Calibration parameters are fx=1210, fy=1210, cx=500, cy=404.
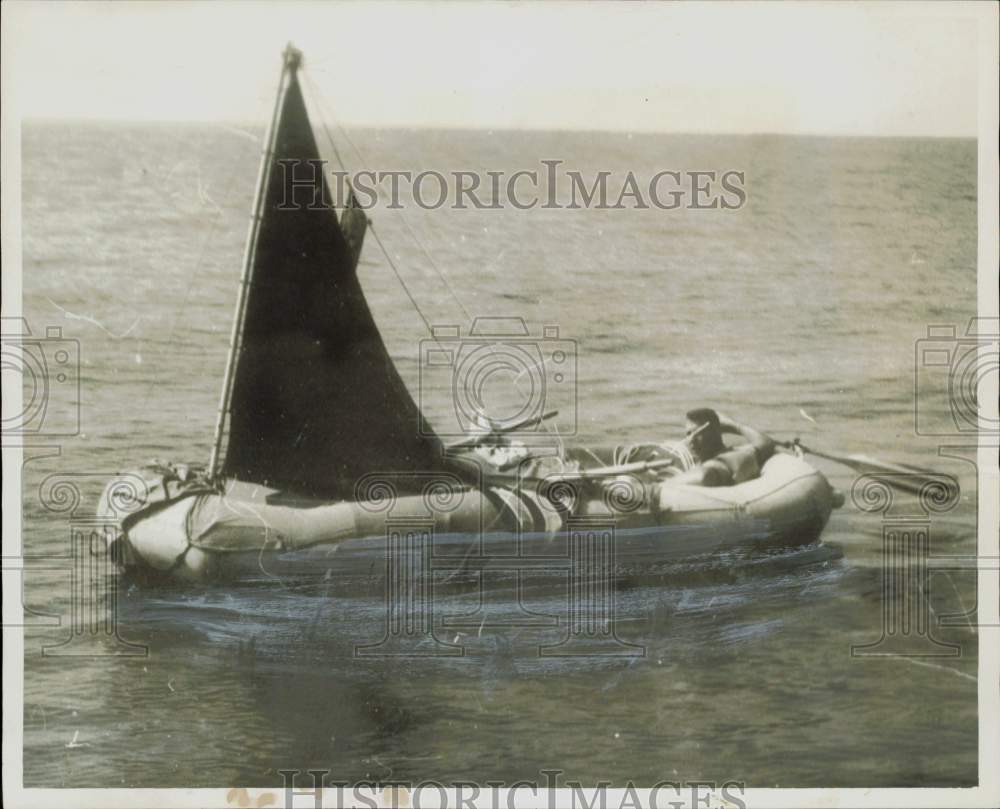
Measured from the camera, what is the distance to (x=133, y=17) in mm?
5254

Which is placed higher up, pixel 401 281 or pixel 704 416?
pixel 401 281

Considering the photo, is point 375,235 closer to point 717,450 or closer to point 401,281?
point 401,281

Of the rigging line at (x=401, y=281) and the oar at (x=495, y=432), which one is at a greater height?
the rigging line at (x=401, y=281)

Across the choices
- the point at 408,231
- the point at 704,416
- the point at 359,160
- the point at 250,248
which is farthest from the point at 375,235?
the point at 704,416

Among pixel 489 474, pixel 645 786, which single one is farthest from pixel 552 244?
pixel 645 786

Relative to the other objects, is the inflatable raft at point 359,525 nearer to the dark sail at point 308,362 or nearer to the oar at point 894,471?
the dark sail at point 308,362

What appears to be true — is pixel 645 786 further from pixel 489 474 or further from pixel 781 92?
pixel 781 92

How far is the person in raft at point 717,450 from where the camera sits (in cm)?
525

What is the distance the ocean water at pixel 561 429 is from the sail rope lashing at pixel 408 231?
0.06ft

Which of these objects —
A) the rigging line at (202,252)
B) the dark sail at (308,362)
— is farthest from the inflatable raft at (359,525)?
the rigging line at (202,252)

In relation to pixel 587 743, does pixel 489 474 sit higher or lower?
higher

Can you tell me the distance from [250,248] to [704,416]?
6.87 ft

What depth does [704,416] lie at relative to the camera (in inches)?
207

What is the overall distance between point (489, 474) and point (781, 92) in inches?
83.0
